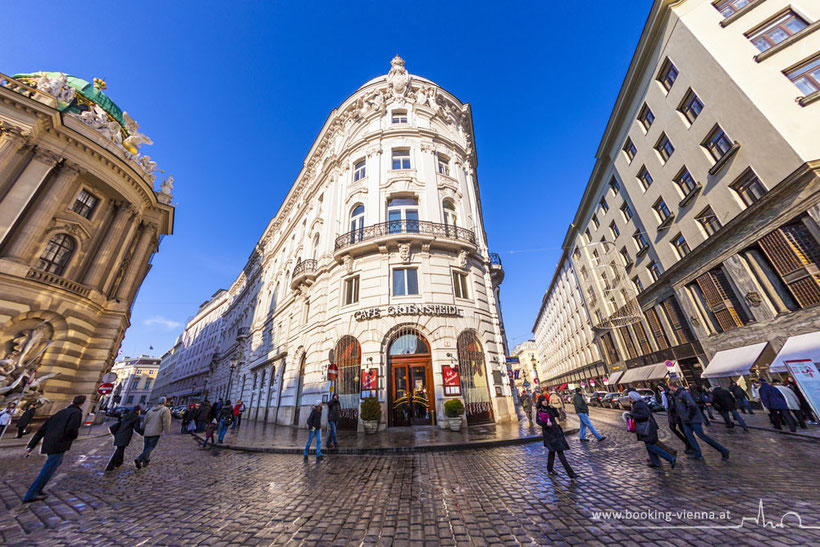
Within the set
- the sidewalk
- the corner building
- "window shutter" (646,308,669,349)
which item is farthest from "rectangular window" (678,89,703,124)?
the sidewalk

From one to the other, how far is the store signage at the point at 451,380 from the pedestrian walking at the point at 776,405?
11.3m

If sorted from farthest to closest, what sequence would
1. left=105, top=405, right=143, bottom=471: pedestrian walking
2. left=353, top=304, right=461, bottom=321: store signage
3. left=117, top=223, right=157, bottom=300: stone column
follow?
left=117, top=223, right=157, bottom=300: stone column → left=353, top=304, right=461, bottom=321: store signage → left=105, top=405, right=143, bottom=471: pedestrian walking

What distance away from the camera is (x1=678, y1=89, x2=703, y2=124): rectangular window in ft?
63.0

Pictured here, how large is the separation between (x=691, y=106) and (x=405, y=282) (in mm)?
22398

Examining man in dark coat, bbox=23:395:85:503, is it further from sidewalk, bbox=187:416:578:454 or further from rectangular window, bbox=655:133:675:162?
rectangular window, bbox=655:133:675:162

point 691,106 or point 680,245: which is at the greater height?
point 691,106

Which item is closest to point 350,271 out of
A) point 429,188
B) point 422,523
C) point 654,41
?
point 429,188

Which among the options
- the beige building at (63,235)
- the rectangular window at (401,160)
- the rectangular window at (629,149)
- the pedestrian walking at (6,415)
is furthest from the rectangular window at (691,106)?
the pedestrian walking at (6,415)

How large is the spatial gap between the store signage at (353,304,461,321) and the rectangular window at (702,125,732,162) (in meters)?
18.7

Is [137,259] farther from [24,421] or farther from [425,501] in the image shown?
[425,501]

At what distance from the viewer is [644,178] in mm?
25516

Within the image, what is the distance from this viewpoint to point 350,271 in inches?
702

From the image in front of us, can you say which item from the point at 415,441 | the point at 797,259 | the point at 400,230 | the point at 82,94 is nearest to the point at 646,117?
the point at 797,259

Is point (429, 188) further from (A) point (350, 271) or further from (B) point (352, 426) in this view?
(B) point (352, 426)
